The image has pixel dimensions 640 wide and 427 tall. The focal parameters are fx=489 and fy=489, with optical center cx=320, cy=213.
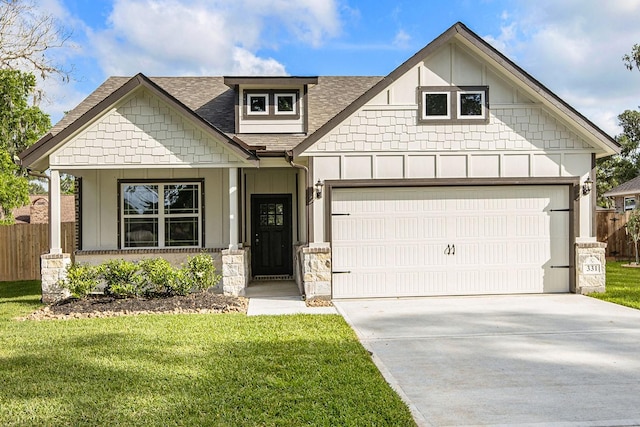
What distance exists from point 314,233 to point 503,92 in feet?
15.7

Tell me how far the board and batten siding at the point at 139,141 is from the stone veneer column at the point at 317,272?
269cm

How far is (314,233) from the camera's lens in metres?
9.73

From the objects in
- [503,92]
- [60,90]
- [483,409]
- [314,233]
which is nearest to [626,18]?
[503,92]

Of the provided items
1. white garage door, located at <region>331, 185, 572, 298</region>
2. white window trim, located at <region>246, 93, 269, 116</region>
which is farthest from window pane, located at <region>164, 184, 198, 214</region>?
white garage door, located at <region>331, 185, 572, 298</region>

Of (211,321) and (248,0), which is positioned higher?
(248,0)

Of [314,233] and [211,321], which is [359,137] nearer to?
[314,233]

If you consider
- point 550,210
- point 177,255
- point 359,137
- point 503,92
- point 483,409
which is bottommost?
point 483,409

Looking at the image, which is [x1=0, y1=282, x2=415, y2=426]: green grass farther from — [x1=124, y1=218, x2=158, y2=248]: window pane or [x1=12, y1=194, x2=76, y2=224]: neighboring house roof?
[x1=12, y1=194, x2=76, y2=224]: neighboring house roof

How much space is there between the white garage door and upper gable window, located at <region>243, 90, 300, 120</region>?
3459 millimetres

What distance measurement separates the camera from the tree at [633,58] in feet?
75.3

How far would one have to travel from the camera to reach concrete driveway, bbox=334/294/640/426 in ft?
13.8

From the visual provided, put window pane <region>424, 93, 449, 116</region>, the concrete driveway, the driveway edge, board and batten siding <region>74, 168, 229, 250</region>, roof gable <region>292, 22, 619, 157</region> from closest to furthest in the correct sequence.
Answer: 1. the driveway edge
2. the concrete driveway
3. roof gable <region>292, 22, 619, 157</region>
4. window pane <region>424, 93, 449, 116</region>
5. board and batten siding <region>74, 168, 229, 250</region>

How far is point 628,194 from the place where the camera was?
2464 cm

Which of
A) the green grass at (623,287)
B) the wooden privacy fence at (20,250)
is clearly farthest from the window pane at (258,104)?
the green grass at (623,287)
